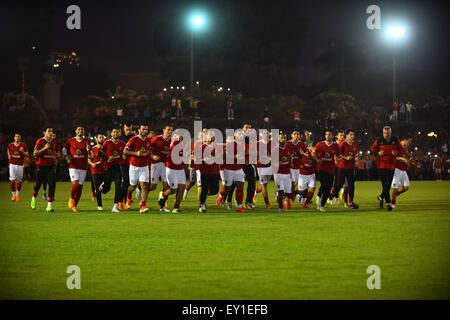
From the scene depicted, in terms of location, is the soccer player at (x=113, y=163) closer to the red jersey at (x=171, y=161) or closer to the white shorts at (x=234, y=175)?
the red jersey at (x=171, y=161)

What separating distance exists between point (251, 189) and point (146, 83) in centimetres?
7320

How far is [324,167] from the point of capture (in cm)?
1992

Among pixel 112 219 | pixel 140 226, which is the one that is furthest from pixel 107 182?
pixel 140 226

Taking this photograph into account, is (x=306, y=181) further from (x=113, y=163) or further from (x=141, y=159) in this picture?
(x=113, y=163)

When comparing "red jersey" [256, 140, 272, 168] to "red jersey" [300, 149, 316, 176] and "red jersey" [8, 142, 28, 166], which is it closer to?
"red jersey" [300, 149, 316, 176]

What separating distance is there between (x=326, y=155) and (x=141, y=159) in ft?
17.6

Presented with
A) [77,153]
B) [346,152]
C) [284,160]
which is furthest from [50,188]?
[346,152]

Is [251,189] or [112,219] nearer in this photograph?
[112,219]

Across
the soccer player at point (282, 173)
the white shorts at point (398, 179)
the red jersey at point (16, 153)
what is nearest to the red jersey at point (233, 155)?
the soccer player at point (282, 173)

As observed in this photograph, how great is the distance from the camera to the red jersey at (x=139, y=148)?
1888cm

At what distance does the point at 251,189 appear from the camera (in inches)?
829

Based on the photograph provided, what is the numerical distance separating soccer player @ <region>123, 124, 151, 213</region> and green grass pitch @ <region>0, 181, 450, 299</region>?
2.55 feet
